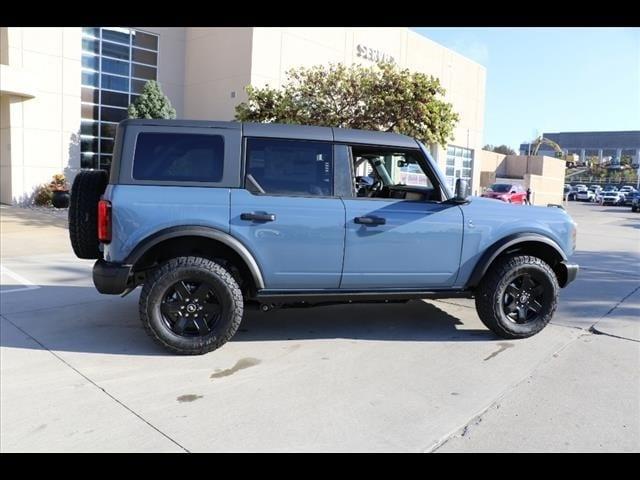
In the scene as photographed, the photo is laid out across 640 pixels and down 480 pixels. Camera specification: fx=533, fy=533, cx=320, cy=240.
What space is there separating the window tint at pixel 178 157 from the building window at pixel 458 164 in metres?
27.5

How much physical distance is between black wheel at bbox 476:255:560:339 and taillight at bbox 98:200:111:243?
10.8ft

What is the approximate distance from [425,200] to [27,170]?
1586cm

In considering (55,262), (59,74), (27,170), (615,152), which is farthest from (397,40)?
(615,152)

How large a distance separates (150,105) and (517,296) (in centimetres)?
1582

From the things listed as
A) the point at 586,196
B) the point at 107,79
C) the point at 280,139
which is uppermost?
the point at 107,79

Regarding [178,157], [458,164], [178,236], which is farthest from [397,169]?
[458,164]

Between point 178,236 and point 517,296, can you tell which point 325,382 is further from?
point 517,296

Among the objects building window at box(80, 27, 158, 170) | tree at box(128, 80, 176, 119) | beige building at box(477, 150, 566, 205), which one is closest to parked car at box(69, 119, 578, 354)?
tree at box(128, 80, 176, 119)

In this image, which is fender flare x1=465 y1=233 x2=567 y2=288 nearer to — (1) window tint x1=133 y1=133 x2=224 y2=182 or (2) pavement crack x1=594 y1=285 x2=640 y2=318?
(2) pavement crack x1=594 y1=285 x2=640 y2=318

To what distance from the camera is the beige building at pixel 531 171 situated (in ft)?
153

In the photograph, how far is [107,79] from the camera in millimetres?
19453
